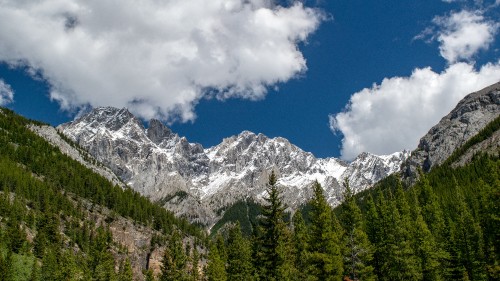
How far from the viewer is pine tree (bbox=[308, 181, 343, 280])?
3800 cm

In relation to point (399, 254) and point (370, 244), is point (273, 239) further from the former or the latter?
point (370, 244)

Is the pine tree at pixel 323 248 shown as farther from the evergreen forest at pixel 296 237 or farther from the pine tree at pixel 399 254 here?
the pine tree at pixel 399 254

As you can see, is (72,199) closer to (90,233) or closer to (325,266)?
(90,233)

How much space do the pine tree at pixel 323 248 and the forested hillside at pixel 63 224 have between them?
33.0 metres

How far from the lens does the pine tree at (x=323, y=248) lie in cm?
3800

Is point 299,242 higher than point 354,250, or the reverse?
point 299,242

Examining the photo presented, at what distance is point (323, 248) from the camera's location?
39125 millimetres

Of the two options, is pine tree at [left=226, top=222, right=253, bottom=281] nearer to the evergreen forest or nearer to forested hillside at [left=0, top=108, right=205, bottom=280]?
the evergreen forest

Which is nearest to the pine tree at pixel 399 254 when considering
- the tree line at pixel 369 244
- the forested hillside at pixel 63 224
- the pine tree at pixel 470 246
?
the tree line at pixel 369 244

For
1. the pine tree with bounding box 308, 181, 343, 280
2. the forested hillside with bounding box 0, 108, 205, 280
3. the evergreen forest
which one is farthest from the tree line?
the forested hillside with bounding box 0, 108, 205, 280

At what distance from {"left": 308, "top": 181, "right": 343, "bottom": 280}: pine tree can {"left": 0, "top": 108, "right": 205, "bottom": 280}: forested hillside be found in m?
33.0

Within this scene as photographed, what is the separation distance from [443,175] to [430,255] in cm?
13770

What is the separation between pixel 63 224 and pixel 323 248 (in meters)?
126

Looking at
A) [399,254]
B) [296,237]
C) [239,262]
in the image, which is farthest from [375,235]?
[239,262]
